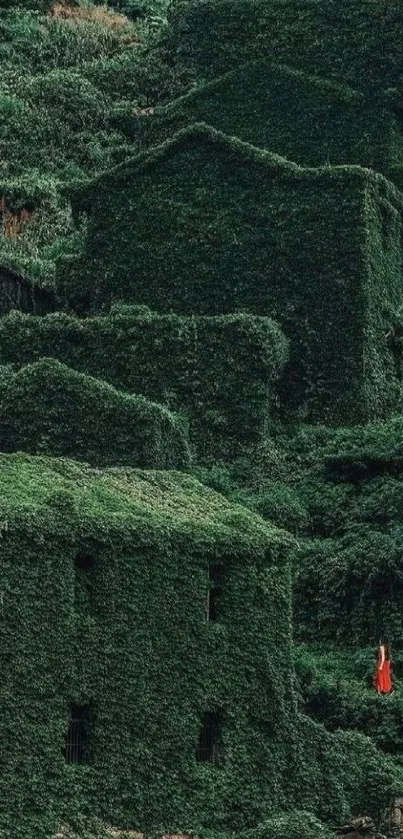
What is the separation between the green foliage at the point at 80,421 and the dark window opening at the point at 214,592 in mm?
8383

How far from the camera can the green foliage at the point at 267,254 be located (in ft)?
227

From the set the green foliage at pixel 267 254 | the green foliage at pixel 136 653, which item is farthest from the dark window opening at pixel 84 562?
the green foliage at pixel 267 254

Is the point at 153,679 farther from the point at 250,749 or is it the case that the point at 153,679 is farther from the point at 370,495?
the point at 370,495

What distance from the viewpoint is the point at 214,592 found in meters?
51.7

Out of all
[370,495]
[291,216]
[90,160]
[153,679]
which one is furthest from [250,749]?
[90,160]

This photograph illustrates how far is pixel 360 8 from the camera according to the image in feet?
283

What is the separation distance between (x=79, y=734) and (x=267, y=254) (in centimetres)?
2373

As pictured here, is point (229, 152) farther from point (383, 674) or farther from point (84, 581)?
point (84, 581)

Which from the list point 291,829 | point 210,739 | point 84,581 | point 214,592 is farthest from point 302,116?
point 291,829

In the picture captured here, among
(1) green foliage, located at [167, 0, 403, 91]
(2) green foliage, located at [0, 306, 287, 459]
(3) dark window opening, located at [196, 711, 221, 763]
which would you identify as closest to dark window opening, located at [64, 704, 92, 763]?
(3) dark window opening, located at [196, 711, 221, 763]

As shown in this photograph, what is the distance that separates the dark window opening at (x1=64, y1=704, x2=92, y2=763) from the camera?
49031mm

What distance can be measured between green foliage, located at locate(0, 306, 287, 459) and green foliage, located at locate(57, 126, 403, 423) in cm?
239

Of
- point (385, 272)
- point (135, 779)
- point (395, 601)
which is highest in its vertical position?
point (385, 272)

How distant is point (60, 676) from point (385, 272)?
2568 centimetres
